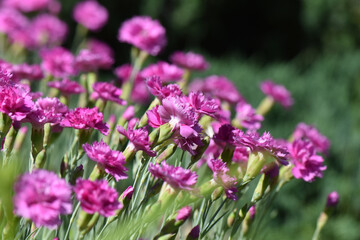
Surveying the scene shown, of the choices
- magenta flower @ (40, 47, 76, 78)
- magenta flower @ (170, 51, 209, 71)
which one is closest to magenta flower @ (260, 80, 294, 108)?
magenta flower @ (170, 51, 209, 71)

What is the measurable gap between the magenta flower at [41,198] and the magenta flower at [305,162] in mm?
515

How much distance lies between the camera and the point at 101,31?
3736 millimetres

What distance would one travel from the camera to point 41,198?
1.88 feet

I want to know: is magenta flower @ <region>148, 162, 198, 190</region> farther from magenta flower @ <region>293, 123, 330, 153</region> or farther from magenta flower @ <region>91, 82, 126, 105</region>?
magenta flower @ <region>293, 123, 330, 153</region>

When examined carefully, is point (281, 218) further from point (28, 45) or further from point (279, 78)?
point (28, 45)

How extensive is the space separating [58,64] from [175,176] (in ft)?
3.02

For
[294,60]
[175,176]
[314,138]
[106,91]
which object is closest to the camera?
[175,176]

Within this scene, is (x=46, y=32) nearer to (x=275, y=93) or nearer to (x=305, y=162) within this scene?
(x=275, y=93)

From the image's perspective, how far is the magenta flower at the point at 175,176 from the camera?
0.73 m

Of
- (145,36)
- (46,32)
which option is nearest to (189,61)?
(145,36)

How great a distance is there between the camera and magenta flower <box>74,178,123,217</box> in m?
0.65

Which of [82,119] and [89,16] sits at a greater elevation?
[89,16]

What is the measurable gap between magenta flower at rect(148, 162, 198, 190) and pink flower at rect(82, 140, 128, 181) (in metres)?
0.06

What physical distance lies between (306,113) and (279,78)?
32 cm
